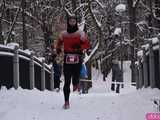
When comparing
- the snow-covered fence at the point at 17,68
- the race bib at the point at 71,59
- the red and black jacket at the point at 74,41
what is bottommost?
the snow-covered fence at the point at 17,68

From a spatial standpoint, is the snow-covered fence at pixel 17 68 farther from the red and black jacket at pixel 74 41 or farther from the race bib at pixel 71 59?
the race bib at pixel 71 59

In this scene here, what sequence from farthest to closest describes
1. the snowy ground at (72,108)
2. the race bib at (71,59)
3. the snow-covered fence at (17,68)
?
the snow-covered fence at (17,68)
the race bib at (71,59)
the snowy ground at (72,108)

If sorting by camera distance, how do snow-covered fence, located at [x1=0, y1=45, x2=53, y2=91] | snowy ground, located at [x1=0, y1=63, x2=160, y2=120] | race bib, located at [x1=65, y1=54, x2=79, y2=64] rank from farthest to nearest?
snow-covered fence, located at [x1=0, y1=45, x2=53, y2=91], race bib, located at [x1=65, y1=54, x2=79, y2=64], snowy ground, located at [x1=0, y1=63, x2=160, y2=120]

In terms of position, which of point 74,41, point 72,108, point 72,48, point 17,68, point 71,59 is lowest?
point 72,108

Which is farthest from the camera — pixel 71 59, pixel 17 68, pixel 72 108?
pixel 17 68

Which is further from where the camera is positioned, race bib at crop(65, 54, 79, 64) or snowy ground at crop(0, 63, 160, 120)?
race bib at crop(65, 54, 79, 64)

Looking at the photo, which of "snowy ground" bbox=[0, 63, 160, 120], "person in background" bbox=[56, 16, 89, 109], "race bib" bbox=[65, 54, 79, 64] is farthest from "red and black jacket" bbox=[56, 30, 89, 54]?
"snowy ground" bbox=[0, 63, 160, 120]

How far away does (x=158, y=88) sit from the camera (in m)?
11.5

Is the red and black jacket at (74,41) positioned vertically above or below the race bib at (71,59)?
above

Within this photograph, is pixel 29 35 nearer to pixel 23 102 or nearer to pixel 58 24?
pixel 58 24

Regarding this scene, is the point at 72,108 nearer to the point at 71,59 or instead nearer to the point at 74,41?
the point at 71,59

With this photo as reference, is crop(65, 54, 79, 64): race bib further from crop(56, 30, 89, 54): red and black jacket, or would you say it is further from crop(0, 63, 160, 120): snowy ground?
crop(0, 63, 160, 120): snowy ground

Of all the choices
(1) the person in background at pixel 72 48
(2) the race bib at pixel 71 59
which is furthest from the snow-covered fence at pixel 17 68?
(2) the race bib at pixel 71 59

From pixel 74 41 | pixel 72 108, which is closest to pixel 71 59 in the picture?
pixel 74 41
